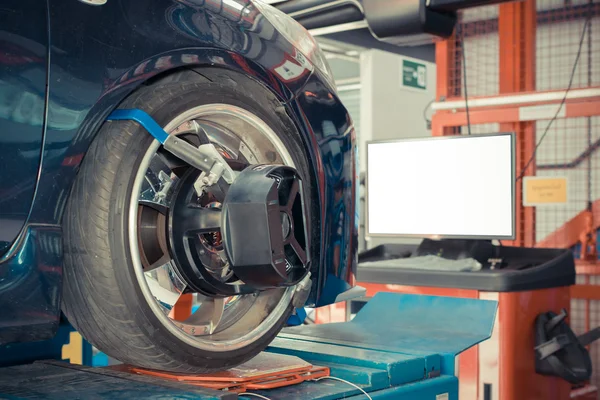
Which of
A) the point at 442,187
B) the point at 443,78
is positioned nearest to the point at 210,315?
the point at 442,187

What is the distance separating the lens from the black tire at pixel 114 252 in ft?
4.35

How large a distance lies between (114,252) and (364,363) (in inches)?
28.7

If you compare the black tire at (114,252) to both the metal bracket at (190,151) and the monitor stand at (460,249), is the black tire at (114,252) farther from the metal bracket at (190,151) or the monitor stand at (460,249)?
the monitor stand at (460,249)

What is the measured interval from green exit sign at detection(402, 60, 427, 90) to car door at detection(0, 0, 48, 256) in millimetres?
5015

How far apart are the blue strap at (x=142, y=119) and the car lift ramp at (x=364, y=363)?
477 millimetres

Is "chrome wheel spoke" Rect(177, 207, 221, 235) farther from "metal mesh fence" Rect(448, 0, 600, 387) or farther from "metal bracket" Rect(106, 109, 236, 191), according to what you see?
"metal mesh fence" Rect(448, 0, 600, 387)

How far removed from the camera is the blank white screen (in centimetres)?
340

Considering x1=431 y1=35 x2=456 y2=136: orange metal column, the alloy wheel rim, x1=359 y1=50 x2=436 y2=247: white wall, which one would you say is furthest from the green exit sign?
the alloy wheel rim

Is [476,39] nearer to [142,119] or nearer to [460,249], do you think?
[460,249]

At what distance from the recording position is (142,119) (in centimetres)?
136

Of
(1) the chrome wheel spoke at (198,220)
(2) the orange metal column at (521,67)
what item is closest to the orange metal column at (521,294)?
(2) the orange metal column at (521,67)

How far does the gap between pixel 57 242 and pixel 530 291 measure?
241cm

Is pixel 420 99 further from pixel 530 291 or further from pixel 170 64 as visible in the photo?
pixel 170 64

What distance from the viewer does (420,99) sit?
629 centimetres
